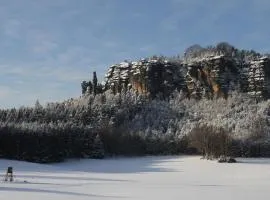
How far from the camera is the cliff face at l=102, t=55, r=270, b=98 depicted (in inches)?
5797

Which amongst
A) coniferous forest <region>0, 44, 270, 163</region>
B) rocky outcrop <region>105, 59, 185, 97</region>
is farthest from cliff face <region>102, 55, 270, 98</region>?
coniferous forest <region>0, 44, 270, 163</region>

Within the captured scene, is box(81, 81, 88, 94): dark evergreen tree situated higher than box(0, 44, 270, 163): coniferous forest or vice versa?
box(81, 81, 88, 94): dark evergreen tree

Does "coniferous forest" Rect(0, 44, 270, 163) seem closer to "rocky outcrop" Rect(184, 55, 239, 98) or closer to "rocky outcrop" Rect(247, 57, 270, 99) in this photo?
"rocky outcrop" Rect(184, 55, 239, 98)

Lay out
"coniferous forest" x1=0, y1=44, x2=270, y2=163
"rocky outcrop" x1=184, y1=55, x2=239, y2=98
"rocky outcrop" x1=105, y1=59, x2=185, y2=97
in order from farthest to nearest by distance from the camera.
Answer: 1. "rocky outcrop" x1=105, y1=59, x2=185, y2=97
2. "rocky outcrop" x1=184, y1=55, x2=239, y2=98
3. "coniferous forest" x1=0, y1=44, x2=270, y2=163

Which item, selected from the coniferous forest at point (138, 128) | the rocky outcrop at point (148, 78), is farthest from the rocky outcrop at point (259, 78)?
the rocky outcrop at point (148, 78)

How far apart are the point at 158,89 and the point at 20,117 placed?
2270 inches

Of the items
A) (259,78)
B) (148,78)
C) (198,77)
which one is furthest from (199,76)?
(259,78)

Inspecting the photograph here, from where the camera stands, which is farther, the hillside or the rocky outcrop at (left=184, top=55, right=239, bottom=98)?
the hillside

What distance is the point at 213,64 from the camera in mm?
150000

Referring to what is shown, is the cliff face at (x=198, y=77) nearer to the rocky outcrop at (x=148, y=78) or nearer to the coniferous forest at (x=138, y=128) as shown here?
the rocky outcrop at (x=148, y=78)

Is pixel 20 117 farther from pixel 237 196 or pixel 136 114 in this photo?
pixel 237 196

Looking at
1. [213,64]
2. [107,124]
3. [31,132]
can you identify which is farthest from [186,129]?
[213,64]

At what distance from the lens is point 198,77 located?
500ft

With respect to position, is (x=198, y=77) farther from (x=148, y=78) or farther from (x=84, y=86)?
(x=84, y=86)
